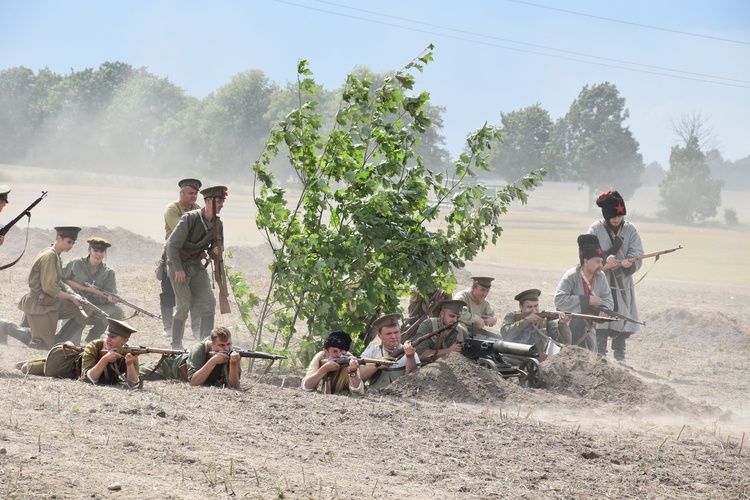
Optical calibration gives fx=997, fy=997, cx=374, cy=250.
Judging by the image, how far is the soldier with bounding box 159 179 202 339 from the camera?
471 inches

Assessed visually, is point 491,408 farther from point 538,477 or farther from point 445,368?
point 538,477

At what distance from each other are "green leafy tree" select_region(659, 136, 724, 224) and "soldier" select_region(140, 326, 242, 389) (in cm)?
7329

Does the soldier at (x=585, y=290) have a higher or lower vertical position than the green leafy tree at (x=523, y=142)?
lower

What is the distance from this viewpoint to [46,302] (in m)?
11.3

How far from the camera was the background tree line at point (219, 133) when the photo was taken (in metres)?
87.4

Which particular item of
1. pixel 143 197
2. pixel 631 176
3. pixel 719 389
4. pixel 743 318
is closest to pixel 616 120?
pixel 631 176

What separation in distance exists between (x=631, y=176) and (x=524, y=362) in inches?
3243

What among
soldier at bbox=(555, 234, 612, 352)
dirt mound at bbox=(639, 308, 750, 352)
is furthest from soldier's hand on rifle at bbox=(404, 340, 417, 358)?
dirt mound at bbox=(639, 308, 750, 352)

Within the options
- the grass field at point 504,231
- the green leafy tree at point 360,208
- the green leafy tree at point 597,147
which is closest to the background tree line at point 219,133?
the green leafy tree at point 597,147

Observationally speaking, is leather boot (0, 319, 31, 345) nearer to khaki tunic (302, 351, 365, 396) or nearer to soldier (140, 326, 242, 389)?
soldier (140, 326, 242, 389)

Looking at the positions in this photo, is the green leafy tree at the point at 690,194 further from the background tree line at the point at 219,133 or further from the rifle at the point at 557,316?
the rifle at the point at 557,316

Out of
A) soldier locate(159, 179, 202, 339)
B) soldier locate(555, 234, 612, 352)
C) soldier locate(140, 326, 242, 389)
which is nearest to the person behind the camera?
soldier locate(140, 326, 242, 389)

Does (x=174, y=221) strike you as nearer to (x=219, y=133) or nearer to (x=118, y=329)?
(x=118, y=329)

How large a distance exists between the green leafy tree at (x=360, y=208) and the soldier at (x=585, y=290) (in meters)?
2.14
